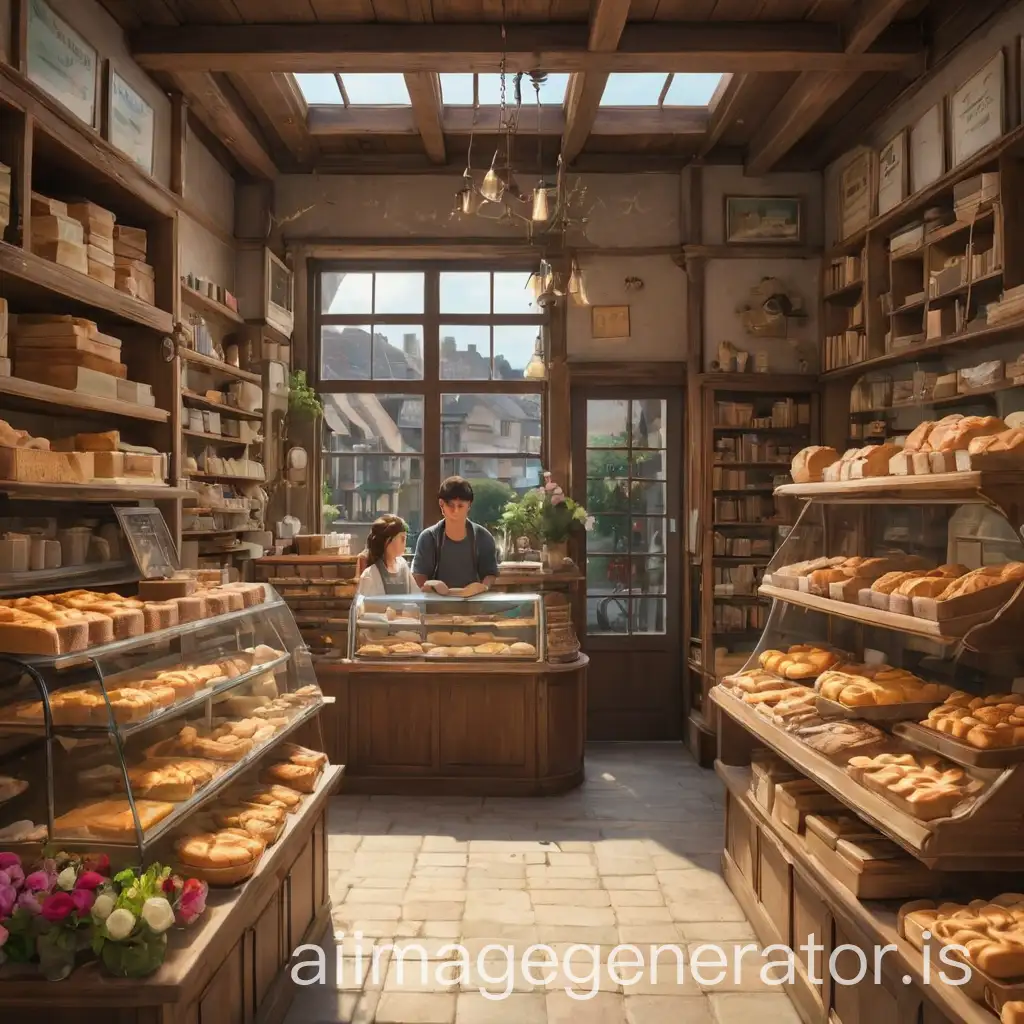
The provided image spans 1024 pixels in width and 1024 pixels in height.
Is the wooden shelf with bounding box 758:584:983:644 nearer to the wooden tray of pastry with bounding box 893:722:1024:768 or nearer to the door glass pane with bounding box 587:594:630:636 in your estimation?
the wooden tray of pastry with bounding box 893:722:1024:768

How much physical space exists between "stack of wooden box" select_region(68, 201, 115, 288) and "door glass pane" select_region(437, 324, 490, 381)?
A: 3.65 metres

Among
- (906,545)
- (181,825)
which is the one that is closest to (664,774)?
(906,545)

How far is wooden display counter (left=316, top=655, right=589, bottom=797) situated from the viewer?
6.02m

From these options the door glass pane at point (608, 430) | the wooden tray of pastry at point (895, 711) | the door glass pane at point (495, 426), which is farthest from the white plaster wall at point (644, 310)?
the wooden tray of pastry at point (895, 711)

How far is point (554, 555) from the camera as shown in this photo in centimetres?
729

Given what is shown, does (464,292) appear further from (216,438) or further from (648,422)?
(216,438)

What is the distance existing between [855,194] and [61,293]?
17.9 feet

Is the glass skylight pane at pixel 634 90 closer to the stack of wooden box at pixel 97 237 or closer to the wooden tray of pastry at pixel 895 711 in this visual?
the stack of wooden box at pixel 97 237

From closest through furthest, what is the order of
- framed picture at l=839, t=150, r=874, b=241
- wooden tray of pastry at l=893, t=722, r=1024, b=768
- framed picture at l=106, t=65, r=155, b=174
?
wooden tray of pastry at l=893, t=722, r=1024, b=768 < framed picture at l=106, t=65, r=155, b=174 < framed picture at l=839, t=150, r=874, b=241

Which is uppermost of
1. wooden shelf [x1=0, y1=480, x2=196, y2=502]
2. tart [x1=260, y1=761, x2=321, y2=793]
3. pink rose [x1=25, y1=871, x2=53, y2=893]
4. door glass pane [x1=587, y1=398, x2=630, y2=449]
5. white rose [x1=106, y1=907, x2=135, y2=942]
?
door glass pane [x1=587, y1=398, x2=630, y2=449]

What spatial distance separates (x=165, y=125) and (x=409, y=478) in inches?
128

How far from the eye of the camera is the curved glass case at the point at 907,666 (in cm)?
267

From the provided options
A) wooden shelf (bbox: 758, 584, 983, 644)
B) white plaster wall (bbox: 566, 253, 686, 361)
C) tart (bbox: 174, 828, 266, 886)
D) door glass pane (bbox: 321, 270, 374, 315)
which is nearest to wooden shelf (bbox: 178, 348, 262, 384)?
door glass pane (bbox: 321, 270, 374, 315)

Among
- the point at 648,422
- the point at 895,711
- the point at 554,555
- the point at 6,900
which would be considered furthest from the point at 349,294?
the point at 6,900
